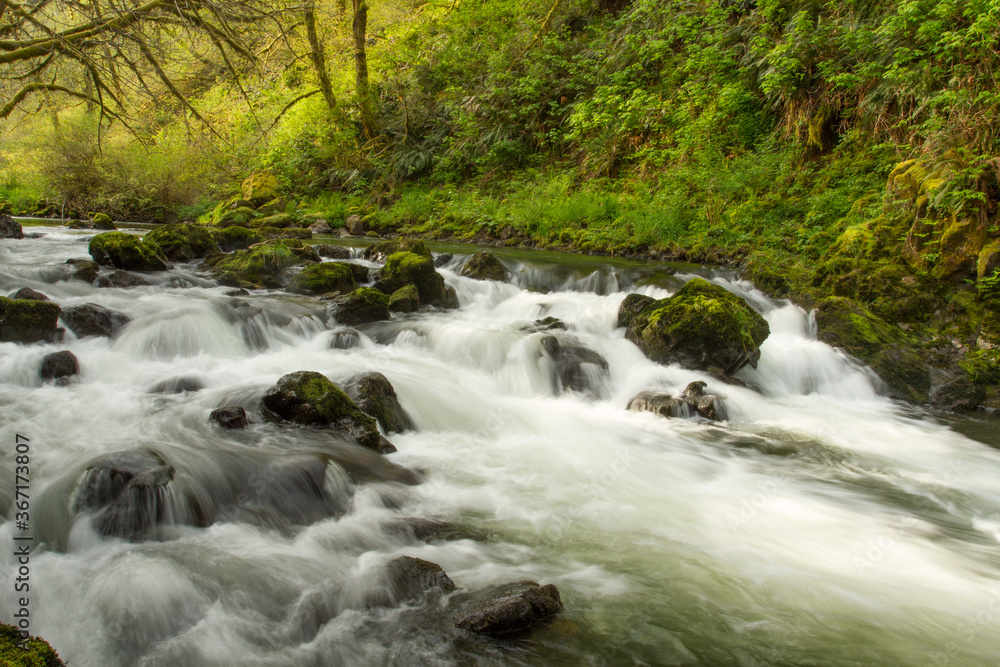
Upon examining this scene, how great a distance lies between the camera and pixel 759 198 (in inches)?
457

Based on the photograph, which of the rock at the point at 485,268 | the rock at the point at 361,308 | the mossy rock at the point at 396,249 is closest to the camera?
the rock at the point at 361,308

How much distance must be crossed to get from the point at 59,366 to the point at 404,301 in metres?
4.39

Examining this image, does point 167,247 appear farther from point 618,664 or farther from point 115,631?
point 618,664

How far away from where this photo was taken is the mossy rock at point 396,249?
10.3 m

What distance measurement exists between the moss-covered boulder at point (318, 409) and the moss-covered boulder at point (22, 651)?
9.70ft

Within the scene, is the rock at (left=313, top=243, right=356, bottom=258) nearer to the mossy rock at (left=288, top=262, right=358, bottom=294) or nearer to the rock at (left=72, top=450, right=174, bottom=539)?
the mossy rock at (left=288, top=262, right=358, bottom=294)

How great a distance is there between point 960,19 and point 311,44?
14820 millimetres

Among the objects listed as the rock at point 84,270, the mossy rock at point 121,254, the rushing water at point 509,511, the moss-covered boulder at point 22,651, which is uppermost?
the mossy rock at point 121,254

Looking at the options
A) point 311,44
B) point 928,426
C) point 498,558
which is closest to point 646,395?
point 928,426

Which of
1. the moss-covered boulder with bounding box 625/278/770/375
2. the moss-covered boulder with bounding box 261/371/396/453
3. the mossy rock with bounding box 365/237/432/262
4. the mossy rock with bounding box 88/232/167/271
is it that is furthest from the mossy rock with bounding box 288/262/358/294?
the moss-covered boulder with bounding box 625/278/770/375

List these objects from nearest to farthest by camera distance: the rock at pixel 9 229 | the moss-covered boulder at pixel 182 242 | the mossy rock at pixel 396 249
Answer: the mossy rock at pixel 396 249, the moss-covered boulder at pixel 182 242, the rock at pixel 9 229

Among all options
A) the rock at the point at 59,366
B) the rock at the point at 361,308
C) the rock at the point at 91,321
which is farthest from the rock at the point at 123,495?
the rock at the point at 361,308

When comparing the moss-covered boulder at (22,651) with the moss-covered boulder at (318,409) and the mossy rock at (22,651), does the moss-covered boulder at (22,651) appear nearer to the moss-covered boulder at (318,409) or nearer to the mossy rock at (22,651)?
the mossy rock at (22,651)

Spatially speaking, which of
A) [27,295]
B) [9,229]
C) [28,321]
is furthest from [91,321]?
[9,229]
